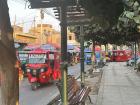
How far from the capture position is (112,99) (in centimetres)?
1666

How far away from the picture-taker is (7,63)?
6785 millimetres

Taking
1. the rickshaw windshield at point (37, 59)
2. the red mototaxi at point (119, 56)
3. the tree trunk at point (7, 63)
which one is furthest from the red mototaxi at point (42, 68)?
the red mototaxi at point (119, 56)

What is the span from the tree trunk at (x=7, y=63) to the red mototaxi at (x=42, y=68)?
17483 mm

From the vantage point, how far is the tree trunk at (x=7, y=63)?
22.1ft

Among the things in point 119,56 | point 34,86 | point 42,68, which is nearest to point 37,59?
point 42,68

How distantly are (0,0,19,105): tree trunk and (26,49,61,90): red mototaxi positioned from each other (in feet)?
57.4

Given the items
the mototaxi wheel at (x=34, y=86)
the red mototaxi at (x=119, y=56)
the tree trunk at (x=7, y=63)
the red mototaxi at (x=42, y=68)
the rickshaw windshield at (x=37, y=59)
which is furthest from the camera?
the red mototaxi at (x=119, y=56)

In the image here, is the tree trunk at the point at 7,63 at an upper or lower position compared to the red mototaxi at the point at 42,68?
upper

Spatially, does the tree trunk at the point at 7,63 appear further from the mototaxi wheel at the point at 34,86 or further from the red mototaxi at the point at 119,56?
the red mototaxi at the point at 119,56

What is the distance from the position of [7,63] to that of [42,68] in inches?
757

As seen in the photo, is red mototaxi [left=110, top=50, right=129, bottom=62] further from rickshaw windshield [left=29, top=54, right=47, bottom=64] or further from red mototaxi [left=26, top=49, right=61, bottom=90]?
rickshaw windshield [left=29, top=54, right=47, bottom=64]

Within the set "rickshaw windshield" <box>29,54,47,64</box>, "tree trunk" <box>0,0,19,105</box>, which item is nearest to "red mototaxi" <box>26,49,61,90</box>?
"rickshaw windshield" <box>29,54,47,64</box>

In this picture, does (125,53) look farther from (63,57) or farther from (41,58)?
(63,57)

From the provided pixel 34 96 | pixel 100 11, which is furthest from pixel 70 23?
pixel 34 96
